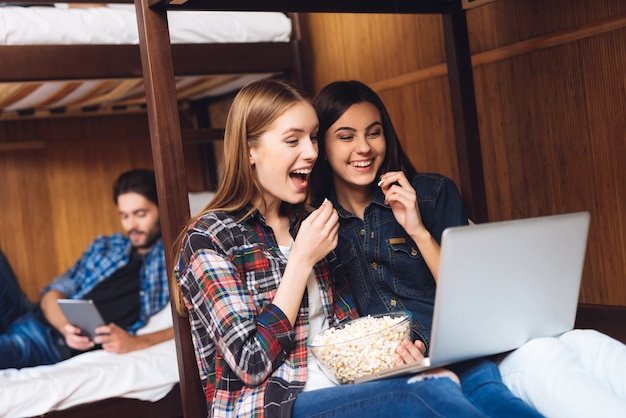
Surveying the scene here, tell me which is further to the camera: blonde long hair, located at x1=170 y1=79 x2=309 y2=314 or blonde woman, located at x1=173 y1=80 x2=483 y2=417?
blonde long hair, located at x1=170 y1=79 x2=309 y2=314

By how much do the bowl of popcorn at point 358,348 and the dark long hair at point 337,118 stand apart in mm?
542

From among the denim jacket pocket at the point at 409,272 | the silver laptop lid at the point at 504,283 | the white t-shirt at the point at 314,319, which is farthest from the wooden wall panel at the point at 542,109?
the white t-shirt at the point at 314,319

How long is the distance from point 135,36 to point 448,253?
1667 millimetres

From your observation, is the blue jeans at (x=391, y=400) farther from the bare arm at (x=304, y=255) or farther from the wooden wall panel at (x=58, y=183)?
the wooden wall panel at (x=58, y=183)

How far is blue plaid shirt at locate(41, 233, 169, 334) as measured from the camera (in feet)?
9.21

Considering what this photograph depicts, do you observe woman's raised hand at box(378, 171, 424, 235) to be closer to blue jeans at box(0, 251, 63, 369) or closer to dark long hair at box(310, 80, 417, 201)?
dark long hair at box(310, 80, 417, 201)

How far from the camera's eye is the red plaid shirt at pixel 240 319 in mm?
1432

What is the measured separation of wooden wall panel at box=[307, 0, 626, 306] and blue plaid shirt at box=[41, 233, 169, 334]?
975mm

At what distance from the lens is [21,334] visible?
2.75 meters

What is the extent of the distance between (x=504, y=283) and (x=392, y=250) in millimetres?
537

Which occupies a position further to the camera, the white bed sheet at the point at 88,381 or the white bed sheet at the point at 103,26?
the white bed sheet at the point at 103,26

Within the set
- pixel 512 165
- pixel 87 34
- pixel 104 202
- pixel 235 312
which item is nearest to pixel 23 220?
pixel 104 202

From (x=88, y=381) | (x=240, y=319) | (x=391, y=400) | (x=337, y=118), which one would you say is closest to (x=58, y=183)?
(x=88, y=381)

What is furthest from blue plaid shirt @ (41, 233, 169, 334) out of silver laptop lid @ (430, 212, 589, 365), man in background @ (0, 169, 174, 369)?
silver laptop lid @ (430, 212, 589, 365)
